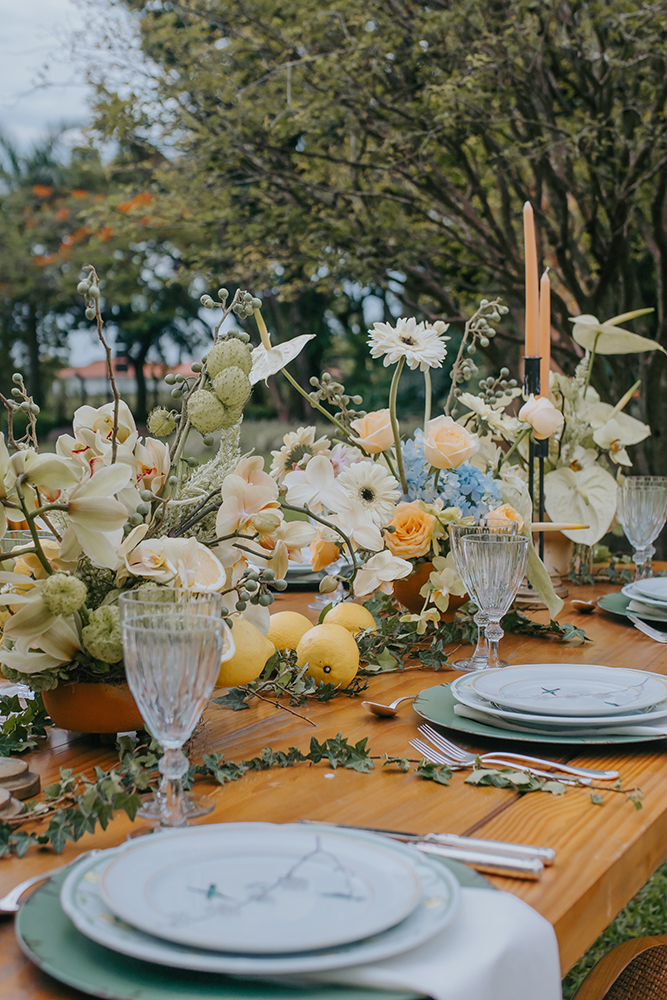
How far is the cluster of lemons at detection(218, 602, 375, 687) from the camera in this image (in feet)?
3.09

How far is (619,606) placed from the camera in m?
1.50

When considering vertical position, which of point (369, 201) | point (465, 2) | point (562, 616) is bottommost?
point (562, 616)

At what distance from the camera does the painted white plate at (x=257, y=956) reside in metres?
0.47

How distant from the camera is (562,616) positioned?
1.53 meters

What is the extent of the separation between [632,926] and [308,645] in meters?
1.53

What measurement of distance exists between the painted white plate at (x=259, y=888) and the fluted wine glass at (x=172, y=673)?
85 mm

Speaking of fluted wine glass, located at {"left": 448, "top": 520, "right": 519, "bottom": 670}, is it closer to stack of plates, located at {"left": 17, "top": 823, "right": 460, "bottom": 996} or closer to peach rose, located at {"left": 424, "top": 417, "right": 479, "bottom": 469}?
peach rose, located at {"left": 424, "top": 417, "right": 479, "bottom": 469}

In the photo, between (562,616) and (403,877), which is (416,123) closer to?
(562,616)

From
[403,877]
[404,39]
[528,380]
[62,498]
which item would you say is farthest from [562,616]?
[404,39]

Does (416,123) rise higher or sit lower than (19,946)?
higher

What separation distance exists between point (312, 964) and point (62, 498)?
0.58m

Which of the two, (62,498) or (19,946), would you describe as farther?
(62,498)

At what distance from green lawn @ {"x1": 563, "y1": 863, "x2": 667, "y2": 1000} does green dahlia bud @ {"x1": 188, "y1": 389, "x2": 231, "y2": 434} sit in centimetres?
165

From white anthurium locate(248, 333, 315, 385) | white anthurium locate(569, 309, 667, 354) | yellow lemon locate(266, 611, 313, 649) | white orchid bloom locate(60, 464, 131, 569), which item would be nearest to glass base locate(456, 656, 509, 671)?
yellow lemon locate(266, 611, 313, 649)
